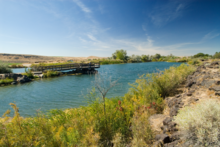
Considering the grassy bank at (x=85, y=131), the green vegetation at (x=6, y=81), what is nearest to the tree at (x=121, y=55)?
the green vegetation at (x=6, y=81)

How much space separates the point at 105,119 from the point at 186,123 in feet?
8.46

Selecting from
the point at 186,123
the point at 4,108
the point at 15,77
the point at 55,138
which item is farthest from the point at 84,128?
the point at 15,77

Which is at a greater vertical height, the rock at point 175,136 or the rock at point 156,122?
the rock at point 175,136

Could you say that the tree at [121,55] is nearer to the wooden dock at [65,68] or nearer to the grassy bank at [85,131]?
the wooden dock at [65,68]

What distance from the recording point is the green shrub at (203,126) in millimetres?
2302

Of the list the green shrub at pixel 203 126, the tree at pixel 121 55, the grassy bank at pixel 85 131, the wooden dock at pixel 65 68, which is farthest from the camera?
the tree at pixel 121 55

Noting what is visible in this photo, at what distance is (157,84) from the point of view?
7.61 m

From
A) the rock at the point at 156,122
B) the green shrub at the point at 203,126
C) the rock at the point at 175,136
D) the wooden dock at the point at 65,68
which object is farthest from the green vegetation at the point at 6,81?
the green shrub at the point at 203,126

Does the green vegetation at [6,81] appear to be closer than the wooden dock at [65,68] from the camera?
Yes

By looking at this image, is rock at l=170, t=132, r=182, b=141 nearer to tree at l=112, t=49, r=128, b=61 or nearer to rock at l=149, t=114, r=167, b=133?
rock at l=149, t=114, r=167, b=133

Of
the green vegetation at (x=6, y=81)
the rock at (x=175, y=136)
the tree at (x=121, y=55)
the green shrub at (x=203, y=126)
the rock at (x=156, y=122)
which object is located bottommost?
the green vegetation at (x=6, y=81)

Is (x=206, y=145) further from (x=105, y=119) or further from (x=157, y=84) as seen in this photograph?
(x=157, y=84)

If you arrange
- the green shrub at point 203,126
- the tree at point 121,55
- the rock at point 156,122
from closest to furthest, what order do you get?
the green shrub at point 203,126 → the rock at point 156,122 → the tree at point 121,55

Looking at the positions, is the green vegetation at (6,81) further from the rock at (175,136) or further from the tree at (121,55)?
the tree at (121,55)
